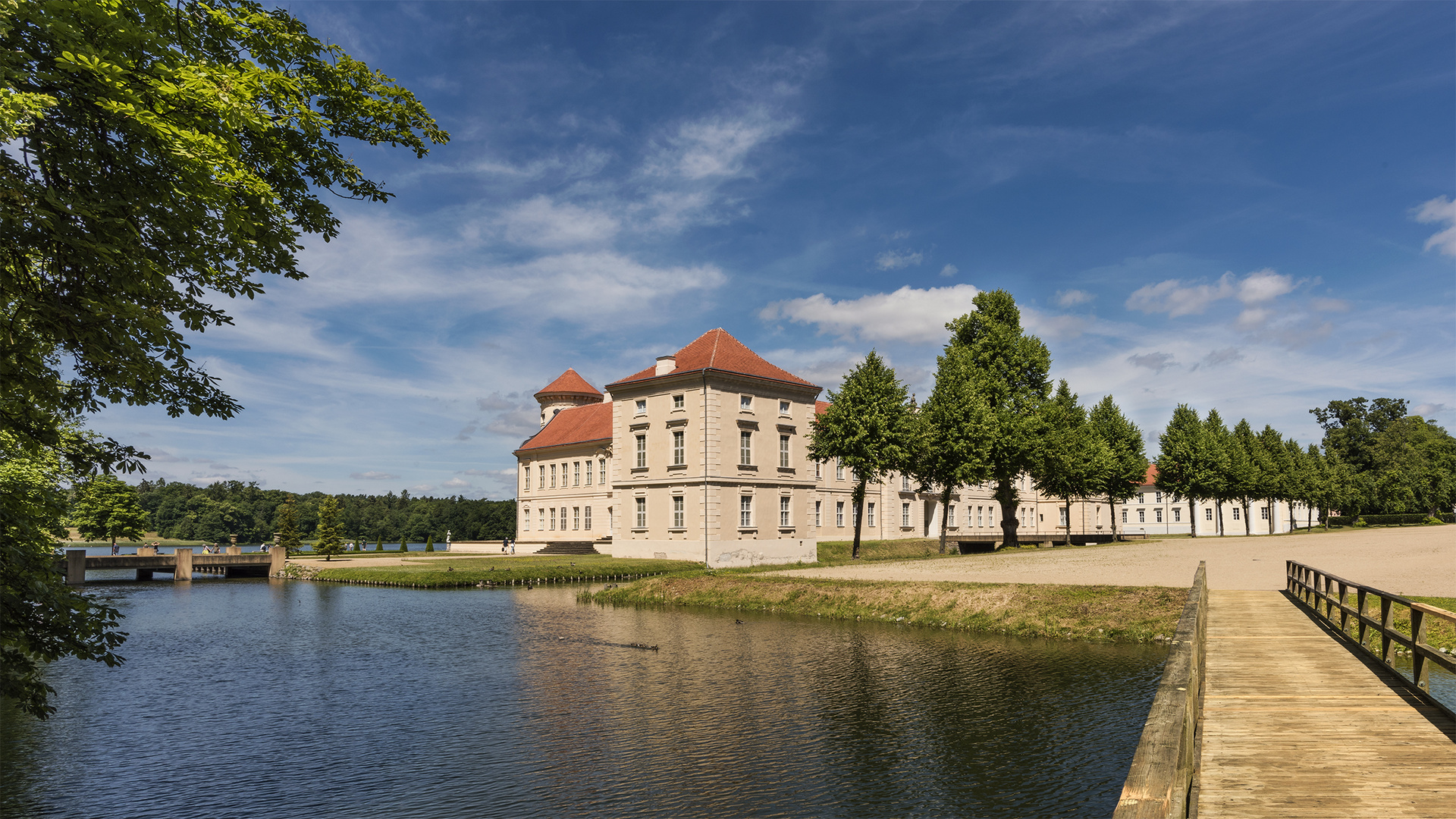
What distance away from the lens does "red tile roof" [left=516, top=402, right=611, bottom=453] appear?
2813 inches

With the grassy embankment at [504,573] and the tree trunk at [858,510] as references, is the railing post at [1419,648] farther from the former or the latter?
the grassy embankment at [504,573]

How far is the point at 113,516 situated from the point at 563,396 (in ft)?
130

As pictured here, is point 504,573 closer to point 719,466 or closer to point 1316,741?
point 719,466

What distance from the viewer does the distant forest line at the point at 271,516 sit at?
124 meters

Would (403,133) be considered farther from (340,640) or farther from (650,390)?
(650,390)

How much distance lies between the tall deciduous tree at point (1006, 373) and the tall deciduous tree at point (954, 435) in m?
0.96

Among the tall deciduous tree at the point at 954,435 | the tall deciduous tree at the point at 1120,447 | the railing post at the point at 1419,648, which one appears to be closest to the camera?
the railing post at the point at 1419,648

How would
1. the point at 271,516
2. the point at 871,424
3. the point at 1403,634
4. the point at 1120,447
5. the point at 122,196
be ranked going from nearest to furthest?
1. the point at 122,196
2. the point at 1403,634
3. the point at 871,424
4. the point at 1120,447
5. the point at 271,516

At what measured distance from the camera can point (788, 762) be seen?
12.4 m

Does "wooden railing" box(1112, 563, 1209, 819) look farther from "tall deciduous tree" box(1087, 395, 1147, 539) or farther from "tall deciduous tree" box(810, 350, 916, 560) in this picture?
"tall deciduous tree" box(1087, 395, 1147, 539)

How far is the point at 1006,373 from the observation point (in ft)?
161

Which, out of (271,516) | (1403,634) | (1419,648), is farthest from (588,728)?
(271,516)

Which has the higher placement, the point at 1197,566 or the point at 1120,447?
the point at 1120,447

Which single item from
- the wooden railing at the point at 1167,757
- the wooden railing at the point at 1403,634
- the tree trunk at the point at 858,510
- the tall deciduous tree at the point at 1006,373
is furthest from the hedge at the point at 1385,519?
the wooden railing at the point at 1167,757
